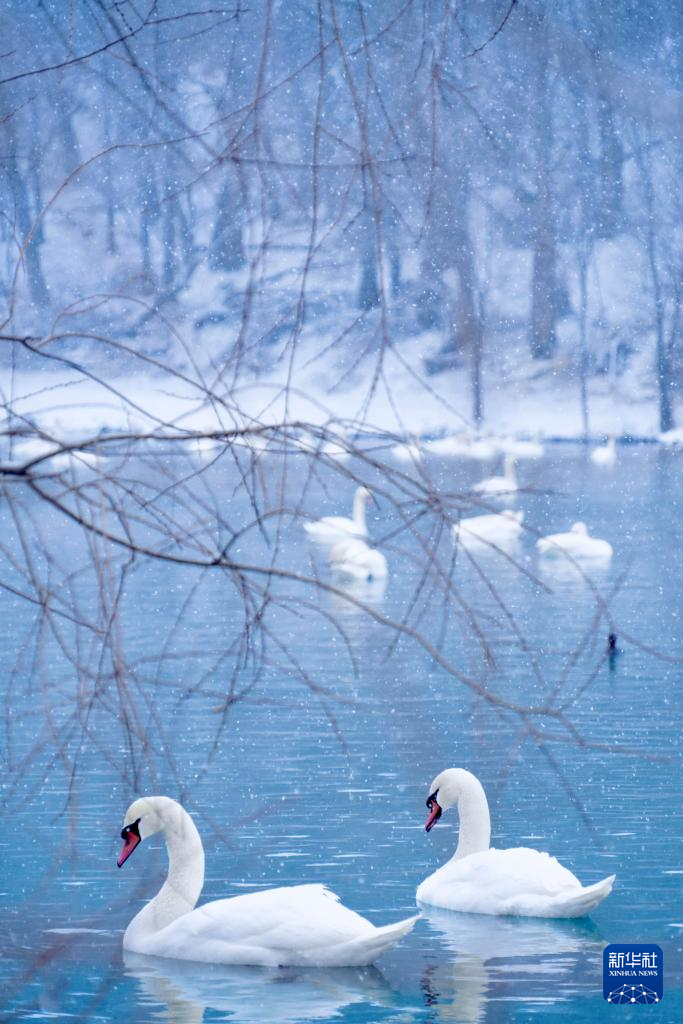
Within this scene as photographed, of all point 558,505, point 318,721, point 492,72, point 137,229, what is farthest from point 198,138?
point 492,72

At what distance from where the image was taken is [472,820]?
4891mm

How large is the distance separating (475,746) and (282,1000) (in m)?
2.53

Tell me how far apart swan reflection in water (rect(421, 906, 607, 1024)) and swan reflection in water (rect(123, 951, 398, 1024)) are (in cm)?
15

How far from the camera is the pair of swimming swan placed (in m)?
3.95

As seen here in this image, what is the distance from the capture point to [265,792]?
566 centimetres

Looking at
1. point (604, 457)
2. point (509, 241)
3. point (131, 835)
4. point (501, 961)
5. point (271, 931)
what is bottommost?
point (501, 961)

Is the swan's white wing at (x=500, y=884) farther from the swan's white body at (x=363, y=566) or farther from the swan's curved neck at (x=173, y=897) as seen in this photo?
the swan's white body at (x=363, y=566)

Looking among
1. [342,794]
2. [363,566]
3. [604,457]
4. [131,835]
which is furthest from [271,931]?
[604,457]

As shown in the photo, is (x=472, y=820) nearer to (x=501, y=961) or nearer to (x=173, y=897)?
(x=501, y=961)

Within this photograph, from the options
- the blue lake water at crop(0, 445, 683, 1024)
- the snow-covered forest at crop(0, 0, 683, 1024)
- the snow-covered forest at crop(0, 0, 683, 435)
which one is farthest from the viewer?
the snow-covered forest at crop(0, 0, 683, 435)

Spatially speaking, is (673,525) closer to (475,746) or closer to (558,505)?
(558,505)

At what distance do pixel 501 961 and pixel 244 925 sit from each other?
2.01 feet

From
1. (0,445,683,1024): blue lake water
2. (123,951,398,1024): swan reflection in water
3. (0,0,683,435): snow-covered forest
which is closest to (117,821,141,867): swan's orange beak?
(0,445,683,1024): blue lake water

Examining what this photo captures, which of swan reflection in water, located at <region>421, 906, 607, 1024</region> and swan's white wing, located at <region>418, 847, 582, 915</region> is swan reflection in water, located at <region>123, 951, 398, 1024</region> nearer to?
swan reflection in water, located at <region>421, 906, 607, 1024</region>
